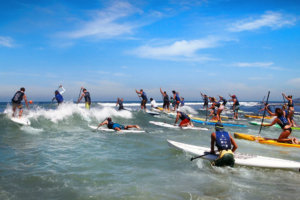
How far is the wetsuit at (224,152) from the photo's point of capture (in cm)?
652

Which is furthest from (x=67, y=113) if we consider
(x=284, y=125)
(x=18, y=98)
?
(x=284, y=125)

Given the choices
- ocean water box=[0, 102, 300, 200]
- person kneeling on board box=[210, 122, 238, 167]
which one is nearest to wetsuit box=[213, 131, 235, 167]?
person kneeling on board box=[210, 122, 238, 167]

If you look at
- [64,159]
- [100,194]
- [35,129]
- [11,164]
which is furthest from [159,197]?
[35,129]

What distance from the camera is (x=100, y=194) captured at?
4.84 m

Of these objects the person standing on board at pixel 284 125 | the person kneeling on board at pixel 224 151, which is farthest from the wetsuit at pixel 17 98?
the person standing on board at pixel 284 125

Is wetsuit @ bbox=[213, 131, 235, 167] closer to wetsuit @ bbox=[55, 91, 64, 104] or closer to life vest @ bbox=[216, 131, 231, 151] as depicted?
life vest @ bbox=[216, 131, 231, 151]

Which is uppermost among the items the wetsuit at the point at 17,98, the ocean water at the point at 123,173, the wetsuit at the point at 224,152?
the wetsuit at the point at 17,98

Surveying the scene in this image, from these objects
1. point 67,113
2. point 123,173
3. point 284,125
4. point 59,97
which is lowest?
point 123,173

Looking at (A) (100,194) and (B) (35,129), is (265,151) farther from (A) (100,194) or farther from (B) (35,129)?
(B) (35,129)

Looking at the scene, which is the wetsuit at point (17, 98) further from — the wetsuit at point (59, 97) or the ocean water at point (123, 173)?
the wetsuit at point (59, 97)

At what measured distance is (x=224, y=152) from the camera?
21.6 ft

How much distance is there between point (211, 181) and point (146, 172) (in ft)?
5.81

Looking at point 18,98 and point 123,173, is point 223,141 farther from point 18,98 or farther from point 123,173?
point 18,98

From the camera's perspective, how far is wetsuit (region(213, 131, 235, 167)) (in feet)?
21.4
